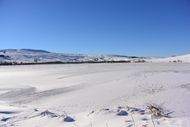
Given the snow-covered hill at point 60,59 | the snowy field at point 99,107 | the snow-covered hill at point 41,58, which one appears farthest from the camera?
the snow-covered hill at point 41,58

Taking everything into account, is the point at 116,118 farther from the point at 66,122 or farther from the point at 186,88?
the point at 186,88

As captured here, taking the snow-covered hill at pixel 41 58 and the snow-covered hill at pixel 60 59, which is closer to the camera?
the snow-covered hill at pixel 60 59

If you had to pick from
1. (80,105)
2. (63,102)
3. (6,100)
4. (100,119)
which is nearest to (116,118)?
(100,119)

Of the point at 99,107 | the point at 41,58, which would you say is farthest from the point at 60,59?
the point at 99,107

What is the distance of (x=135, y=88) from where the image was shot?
7.95 m

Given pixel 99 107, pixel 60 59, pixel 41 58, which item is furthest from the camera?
pixel 41 58

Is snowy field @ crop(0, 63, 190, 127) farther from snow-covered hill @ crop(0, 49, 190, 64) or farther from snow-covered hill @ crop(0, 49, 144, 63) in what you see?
snow-covered hill @ crop(0, 49, 144, 63)

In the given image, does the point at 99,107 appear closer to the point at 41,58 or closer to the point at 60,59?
the point at 60,59

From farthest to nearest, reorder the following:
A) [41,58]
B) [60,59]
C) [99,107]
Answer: [41,58] < [60,59] < [99,107]

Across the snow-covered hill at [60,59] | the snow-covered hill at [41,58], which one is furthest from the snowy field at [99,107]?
the snow-covered hill at [41,58]

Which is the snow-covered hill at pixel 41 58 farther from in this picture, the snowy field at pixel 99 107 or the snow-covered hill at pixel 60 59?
the snowy field at pixel 99 107

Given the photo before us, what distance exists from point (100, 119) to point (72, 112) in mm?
1170

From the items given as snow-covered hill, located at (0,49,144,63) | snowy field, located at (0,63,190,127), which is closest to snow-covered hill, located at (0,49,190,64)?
snow-covered hill, located at (0,49,144,63)

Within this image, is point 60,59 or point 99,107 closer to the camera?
point 99,107
